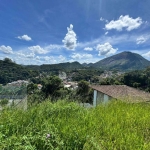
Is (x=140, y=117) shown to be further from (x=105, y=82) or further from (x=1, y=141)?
(x=105, y=82)

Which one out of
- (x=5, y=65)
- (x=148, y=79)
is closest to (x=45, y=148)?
(x=148, y=79)

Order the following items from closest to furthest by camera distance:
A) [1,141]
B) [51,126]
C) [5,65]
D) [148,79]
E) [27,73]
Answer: [1,141], [51,126], [148,79], [5,65], [27,73]

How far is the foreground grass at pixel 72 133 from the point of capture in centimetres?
169

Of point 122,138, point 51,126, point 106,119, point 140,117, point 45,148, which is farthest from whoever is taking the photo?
point 140,117

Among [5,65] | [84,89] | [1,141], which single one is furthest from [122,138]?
[5,65]

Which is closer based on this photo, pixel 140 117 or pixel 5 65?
pixel 140 117

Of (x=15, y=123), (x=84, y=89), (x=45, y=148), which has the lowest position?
(x=84, y=89)

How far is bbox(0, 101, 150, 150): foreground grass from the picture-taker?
1.69 m

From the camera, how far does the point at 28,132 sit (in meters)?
1.94

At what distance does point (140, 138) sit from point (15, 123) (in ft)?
5.70

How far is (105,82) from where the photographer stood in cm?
2981

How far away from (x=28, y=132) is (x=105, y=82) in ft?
94.1

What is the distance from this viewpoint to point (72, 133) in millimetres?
1918

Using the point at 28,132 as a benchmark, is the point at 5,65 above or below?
above
